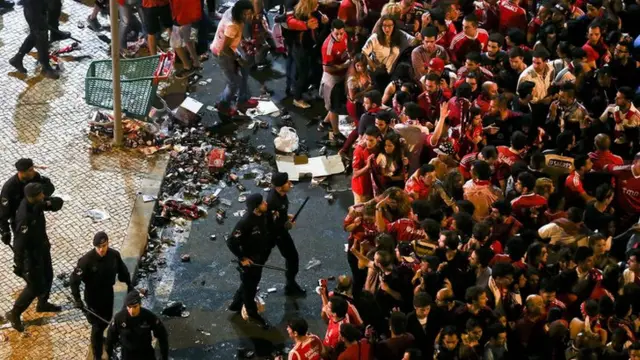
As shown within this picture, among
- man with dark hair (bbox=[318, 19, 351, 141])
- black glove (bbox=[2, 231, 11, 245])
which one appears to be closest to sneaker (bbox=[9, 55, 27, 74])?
man with dark hair (bbox=[318, 19, 351, 141])

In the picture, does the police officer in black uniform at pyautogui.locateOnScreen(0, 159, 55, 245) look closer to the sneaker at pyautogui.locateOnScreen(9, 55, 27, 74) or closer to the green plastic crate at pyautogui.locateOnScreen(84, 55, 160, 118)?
the green plastic crate at pyautogui.locateOnScreen(84, 55, 160, 118)

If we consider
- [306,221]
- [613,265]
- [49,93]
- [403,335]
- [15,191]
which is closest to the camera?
[403,335]

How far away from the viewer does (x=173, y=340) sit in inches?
411

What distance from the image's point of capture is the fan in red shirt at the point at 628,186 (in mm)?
10117

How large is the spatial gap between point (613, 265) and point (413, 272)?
1758 mm

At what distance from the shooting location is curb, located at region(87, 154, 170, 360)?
11.0 metres

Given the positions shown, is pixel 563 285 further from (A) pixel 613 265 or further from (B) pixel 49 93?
(B) pixel 49 93

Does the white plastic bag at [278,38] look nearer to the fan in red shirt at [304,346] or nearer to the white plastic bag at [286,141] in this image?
the white plastic bag at [286,141]

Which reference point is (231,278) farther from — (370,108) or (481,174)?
(481,174)

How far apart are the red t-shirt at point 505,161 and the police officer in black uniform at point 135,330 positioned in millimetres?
3776

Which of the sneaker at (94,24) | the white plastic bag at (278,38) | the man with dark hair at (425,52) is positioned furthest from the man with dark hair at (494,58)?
the sneaker at (94,24)

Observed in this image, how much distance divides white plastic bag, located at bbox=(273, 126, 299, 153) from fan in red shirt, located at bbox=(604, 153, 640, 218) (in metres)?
4.52

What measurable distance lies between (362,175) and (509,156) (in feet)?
5.45

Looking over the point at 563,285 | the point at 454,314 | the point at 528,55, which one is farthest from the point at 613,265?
the point at 528,55
